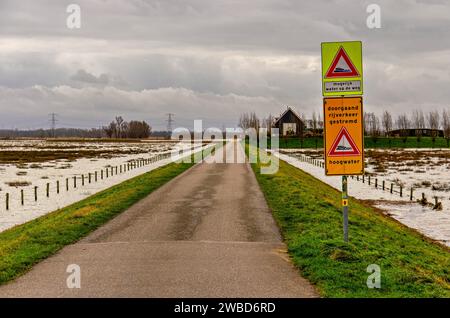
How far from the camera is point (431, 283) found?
938 centimetres

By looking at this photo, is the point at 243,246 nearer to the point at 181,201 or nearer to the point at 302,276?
the point at 302,276

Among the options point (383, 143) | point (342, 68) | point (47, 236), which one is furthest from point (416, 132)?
point (47, 236)

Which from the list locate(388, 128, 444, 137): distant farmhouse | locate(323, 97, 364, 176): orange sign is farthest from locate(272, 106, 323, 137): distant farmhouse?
locate(323, 97, 364, 176): orange sign

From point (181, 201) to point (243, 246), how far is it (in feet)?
29.7

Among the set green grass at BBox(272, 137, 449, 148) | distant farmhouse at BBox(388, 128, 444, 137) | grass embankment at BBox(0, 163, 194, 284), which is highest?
distant farmhouse at BBox(388, 128, 444, 137)

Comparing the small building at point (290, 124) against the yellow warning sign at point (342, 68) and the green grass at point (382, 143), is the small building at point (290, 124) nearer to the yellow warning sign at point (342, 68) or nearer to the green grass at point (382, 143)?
the green grass at point (382, 143)

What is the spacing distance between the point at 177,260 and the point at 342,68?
16.3 feet

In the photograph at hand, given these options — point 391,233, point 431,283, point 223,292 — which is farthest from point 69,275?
point 391,233

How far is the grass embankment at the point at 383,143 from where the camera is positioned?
123 m

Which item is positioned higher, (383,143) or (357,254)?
(383,143)

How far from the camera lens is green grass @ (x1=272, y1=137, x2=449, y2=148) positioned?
403 ft

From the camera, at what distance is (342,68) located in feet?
35.5

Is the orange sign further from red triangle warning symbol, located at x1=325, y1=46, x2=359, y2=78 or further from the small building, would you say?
the small building

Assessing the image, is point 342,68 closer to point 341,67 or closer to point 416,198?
point 341,67
